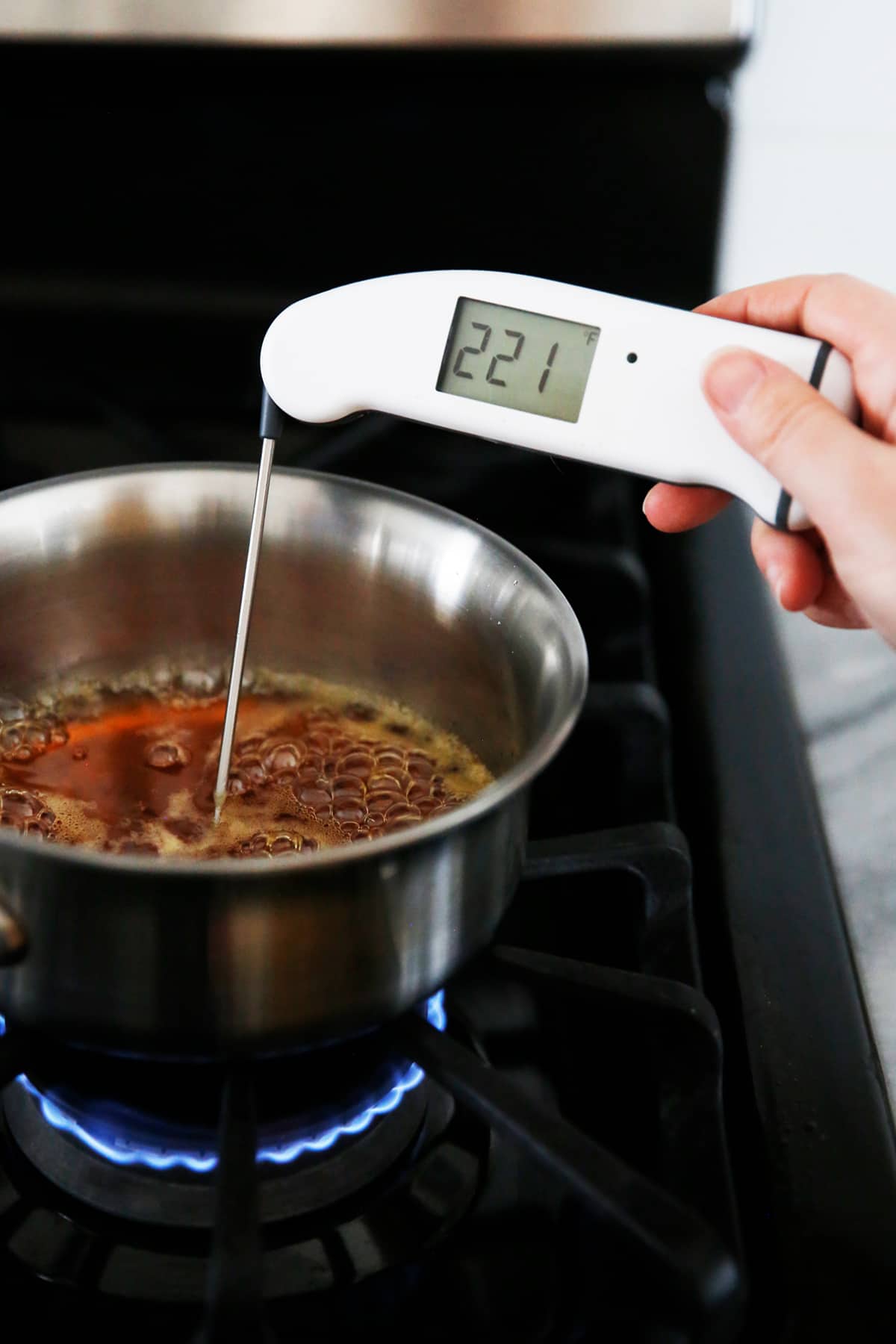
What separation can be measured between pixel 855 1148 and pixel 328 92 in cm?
83

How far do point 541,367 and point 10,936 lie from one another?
336mm

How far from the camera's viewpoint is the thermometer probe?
1.89ft

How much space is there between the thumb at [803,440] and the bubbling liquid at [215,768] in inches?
10.0

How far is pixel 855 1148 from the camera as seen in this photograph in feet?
1.74

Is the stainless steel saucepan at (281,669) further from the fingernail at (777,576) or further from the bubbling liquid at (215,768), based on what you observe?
the fingernail at (777,576)

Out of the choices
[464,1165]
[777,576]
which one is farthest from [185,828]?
[777,576]

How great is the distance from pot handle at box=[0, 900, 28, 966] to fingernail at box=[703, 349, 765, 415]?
352 millimetres

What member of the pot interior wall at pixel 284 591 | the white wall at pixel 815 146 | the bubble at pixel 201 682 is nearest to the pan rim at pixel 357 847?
the pot interior wall at pixel 284 591

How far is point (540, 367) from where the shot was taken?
598mm

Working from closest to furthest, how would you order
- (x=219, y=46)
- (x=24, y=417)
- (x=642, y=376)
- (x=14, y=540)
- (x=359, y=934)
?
(x=359, y=934), (x=642, y=376), (x=14, y=540), (x=219, y=46), (x=24, y=417)

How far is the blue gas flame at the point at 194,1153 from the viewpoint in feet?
1.73

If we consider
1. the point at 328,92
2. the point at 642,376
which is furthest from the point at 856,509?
the point at 328,92

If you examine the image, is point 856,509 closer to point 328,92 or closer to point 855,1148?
point 855,1148

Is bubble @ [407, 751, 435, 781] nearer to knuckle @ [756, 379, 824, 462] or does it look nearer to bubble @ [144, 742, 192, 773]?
bubble @ [144, 742, 192, 773]
